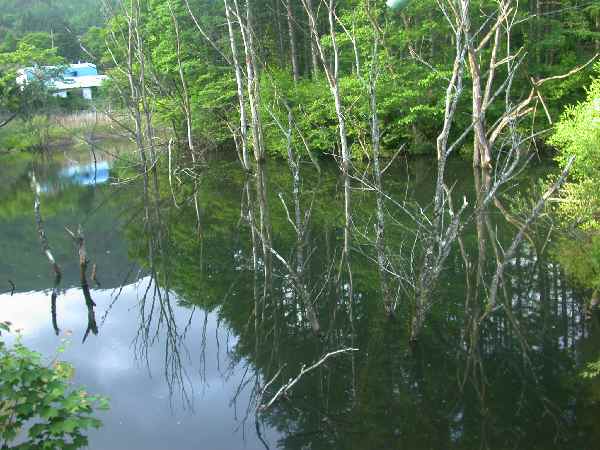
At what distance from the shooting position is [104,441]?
641 centimetres

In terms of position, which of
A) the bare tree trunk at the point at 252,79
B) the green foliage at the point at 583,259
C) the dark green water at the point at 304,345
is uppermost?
the bare tree trunk at the point at 252,79

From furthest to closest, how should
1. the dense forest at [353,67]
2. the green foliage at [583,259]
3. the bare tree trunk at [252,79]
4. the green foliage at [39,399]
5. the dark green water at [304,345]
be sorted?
the dense forest at [353,67], the bare tree trunk at [252,79], the green foliage at [583,259], the dark green water at [304,345], the green foliage at [39,399]

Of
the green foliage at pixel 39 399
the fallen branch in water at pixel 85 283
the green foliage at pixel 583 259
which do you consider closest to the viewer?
the green foliage at pixel 39 399

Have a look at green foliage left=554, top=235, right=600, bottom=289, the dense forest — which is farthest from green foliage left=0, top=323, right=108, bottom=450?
the dense forest

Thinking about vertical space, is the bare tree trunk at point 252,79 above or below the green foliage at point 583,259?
above

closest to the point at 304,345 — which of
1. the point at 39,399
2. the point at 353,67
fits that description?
the point at 39,399

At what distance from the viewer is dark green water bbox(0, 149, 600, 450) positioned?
20.5ft

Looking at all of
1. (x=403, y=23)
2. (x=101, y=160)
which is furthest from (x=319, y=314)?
(x=101, y=160)

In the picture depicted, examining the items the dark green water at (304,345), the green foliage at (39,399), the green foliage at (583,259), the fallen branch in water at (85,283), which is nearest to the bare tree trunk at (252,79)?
the dark green water at (304,345)

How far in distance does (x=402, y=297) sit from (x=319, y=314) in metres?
1.35

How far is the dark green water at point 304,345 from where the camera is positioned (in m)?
6.23

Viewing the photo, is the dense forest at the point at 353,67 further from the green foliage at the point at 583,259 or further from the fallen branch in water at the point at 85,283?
the green foliage at the point at 583,259

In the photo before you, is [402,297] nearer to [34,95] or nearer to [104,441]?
[104,441]

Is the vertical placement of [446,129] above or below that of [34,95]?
below
